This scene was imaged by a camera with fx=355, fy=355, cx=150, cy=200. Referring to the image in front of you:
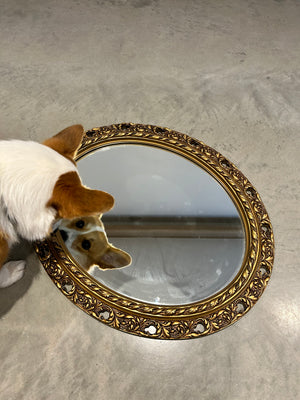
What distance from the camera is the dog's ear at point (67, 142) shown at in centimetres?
116

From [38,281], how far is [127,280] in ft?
1.23

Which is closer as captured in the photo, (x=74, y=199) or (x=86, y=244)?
(x=74, y=199)

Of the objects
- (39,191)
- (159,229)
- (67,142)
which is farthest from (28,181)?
(159,229)

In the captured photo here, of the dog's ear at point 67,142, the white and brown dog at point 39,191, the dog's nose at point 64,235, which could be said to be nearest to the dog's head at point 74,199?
the white and brown dog at point 39,191

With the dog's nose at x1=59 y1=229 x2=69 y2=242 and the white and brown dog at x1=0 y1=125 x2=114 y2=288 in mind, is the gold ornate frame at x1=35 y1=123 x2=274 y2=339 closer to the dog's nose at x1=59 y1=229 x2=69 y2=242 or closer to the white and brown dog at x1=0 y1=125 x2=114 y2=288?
the dog's nose at x1=59 y1=229 x2=69 y2=242

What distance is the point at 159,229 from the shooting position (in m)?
1.64

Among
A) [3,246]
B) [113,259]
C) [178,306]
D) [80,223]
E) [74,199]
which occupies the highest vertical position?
[74,199]

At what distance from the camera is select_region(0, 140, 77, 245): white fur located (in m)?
0.99

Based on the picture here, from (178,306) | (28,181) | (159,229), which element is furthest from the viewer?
(159,229)

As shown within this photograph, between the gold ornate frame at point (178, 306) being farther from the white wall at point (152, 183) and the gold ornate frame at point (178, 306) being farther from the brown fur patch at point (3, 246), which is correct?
the brown fur patch at point (3, 246)

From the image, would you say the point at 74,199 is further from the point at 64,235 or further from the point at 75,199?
the point at 64,235

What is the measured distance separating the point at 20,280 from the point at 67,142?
670 mm

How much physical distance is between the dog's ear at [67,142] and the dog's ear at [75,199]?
0.16m

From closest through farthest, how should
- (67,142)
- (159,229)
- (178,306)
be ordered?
1. (67,142)
2. (178,306)
3. (159,229)
